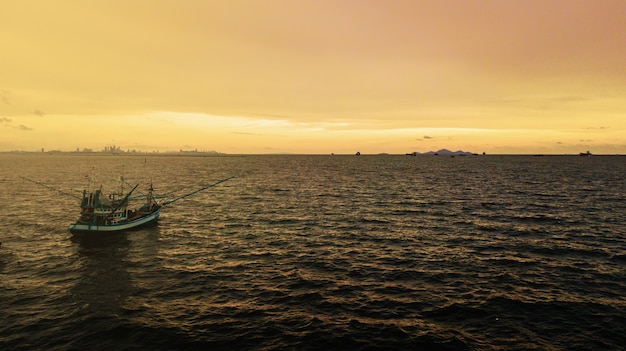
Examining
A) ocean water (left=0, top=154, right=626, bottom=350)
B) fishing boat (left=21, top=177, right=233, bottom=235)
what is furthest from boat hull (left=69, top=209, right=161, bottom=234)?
ocean water (left=0, top=154, right=626, bottom=350)

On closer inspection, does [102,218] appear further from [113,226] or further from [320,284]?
[320,284]

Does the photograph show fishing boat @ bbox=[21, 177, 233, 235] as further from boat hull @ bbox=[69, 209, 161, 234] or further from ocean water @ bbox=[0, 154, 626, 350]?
ocean water @ bbox=[0, 154, 626, 350]

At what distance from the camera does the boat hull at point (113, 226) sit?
1747 inches

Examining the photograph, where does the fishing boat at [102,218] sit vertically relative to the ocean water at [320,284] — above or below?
above

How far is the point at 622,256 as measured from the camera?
116 ft

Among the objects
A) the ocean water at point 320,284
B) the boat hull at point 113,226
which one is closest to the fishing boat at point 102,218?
the boat hull at point 113,226

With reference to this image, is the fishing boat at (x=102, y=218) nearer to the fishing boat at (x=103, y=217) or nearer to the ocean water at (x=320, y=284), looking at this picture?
the fishing boat at (x=103, y=217)

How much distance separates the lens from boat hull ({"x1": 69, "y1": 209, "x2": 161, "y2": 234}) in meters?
44.4

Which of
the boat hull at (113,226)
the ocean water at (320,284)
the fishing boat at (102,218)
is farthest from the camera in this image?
the fishing boat at (102,218)

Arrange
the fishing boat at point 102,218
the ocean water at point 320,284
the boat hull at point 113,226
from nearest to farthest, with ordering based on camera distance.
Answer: the ocean water at point 320,284, the boat hull at point 113,226, the fishing boat at point 102,218

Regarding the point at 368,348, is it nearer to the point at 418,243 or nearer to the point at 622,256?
the point at 418,243

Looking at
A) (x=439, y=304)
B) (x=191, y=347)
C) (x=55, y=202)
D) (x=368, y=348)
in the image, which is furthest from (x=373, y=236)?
(x=55, y=202)

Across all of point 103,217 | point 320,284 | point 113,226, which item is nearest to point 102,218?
point 103,217

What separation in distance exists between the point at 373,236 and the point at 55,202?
2678 inches
